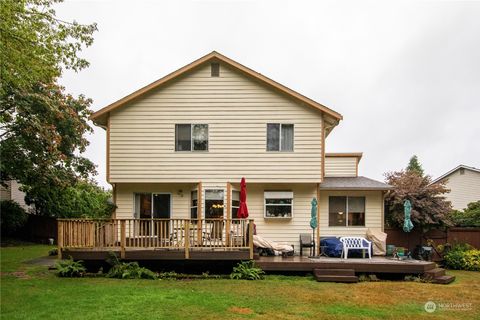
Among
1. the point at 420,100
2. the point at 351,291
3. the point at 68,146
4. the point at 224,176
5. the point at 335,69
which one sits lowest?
the point at 351,291

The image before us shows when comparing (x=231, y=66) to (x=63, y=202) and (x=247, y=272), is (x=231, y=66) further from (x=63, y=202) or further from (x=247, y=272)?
(x=63, y=202)

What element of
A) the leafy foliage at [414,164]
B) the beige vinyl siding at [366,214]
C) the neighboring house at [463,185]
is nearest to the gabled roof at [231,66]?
the beige vinyl siding at [366,214]

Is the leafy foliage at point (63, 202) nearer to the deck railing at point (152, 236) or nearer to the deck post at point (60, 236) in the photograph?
the deck railing at point (152, 236)

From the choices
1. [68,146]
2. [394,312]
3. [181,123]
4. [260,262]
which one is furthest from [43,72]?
[68,146]

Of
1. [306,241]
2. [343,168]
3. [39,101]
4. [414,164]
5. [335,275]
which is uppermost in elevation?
[39,101]

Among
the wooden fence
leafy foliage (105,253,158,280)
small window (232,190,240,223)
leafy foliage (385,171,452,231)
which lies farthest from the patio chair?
leafy foliage (105,253,158,280)

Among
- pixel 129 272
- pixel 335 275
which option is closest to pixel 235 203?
pixel 335 275

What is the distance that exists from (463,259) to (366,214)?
13.6 ft

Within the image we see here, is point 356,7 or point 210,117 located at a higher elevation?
point 356,7

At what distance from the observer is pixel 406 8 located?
18.2 m

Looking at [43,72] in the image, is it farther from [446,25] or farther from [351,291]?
[446,25]

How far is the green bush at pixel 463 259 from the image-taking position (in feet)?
54.7

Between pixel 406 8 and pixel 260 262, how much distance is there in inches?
498

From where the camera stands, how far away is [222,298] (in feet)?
33.7
